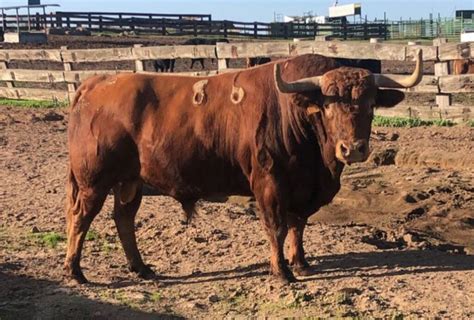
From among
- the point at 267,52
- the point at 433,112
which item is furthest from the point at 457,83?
the point at 267,52

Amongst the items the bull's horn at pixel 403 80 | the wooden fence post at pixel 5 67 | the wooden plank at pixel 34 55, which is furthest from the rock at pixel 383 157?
the wooden fence post at pixel 5 67

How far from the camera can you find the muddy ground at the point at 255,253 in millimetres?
5723

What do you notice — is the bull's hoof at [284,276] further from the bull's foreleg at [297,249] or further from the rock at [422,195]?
the rock at [422,195]

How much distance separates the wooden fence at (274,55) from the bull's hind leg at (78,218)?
8469 millimetres

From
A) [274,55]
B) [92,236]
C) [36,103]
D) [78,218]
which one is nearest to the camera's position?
[78,218]

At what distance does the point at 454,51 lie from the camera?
45.1 ft

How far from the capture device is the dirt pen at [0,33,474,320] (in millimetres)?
5730

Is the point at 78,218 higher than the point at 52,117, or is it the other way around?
the point at 52,117

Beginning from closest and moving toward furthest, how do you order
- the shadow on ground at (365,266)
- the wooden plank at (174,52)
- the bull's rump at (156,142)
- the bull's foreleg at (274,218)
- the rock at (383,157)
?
1. the bull's foreleg at (274,218)
2. the bull's rump at (156,142)
3. the shadow on ground at (365,266)
4. the rock at (383,157)
5. the wooden plank at (174,52)

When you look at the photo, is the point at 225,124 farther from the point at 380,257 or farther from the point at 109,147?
the point at 380,257

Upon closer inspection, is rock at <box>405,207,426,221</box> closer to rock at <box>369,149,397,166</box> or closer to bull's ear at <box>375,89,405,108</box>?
rock at <box>369,149,397,166</box>

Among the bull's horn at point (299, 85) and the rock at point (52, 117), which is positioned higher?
the bull's horn at point (299, 85)

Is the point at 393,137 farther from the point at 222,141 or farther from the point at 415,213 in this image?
the point at 222,141

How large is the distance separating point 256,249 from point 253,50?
938 centimetres
